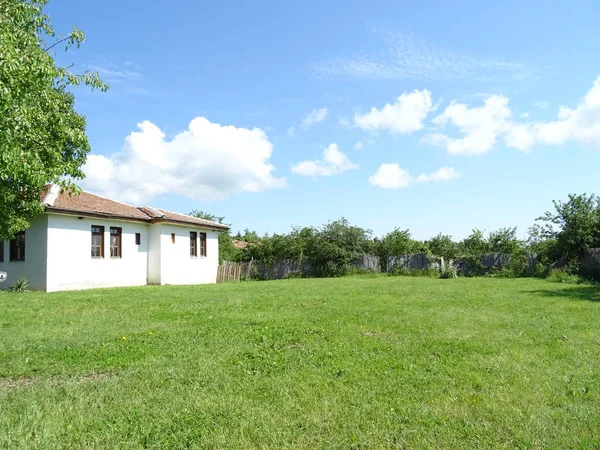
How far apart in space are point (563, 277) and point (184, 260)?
18.4m

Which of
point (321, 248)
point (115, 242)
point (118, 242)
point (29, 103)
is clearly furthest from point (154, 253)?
point (29, 103)

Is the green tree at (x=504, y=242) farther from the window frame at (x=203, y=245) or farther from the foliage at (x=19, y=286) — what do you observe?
the foliage at (x=19, y=286)

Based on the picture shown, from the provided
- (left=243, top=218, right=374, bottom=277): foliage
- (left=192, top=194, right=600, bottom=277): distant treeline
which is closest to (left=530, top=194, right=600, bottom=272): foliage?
(left=192, top=194, right=600, bottom=277): distant treeline

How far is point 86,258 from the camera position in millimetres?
19234

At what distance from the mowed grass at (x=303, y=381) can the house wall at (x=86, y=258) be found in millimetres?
9326

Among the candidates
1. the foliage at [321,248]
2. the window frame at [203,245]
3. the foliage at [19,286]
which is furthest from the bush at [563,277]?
the foliage at [19,286]

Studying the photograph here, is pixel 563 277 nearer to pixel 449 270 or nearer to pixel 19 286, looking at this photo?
pixel 449 270

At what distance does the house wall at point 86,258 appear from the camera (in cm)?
1794

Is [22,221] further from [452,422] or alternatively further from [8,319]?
[452,422]

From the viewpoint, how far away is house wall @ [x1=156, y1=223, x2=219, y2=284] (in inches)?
886

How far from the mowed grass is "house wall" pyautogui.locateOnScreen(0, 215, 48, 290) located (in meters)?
9.32

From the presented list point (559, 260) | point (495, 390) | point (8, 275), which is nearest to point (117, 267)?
point (8, 275)

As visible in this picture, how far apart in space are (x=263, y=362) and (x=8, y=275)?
56.8 ft

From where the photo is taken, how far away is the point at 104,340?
7.17 metres
